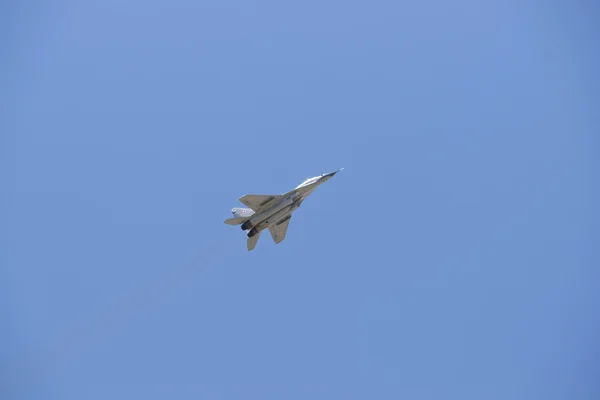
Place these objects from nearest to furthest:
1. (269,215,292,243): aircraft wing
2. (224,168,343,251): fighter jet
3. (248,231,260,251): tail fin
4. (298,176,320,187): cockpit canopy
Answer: (224,168,343,251): fighter jet < (298,176,320,187): cockpit canopy < (248,231,260,251): tail fin < (269,215,292,243): aircraft wing

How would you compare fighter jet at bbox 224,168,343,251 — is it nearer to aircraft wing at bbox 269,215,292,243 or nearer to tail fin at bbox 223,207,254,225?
tail fin at bbox 223,207,254,225

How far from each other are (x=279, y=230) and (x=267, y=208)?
16.8 feet

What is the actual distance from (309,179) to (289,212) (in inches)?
148

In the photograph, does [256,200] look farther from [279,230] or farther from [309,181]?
[279,230]

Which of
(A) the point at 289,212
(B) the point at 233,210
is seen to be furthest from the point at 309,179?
(B) the point at 233,210

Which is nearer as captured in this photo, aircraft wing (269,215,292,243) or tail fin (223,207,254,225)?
tail fin (223,207,254,225)

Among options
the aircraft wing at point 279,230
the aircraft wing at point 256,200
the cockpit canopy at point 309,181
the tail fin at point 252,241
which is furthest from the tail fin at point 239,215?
the cockpit canopy at point 309,181

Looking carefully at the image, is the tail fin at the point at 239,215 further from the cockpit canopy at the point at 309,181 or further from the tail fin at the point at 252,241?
the cockpit canopy at the point at 309,181

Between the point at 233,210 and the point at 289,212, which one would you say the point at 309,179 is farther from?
the point at 233,210

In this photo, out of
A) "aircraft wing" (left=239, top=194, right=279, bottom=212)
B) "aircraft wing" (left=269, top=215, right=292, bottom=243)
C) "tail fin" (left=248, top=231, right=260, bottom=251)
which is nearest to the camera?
"aircraft wing" (left=239, top=194, right=279, bottom=212)

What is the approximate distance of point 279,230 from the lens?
5497 centimetres

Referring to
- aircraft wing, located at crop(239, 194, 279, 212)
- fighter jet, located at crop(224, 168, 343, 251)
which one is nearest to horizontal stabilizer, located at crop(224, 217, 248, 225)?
fighter jet, located at crop(224, 168, 343, 251)

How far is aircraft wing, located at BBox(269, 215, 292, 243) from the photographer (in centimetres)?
5453

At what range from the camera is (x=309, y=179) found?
53.1 meters
